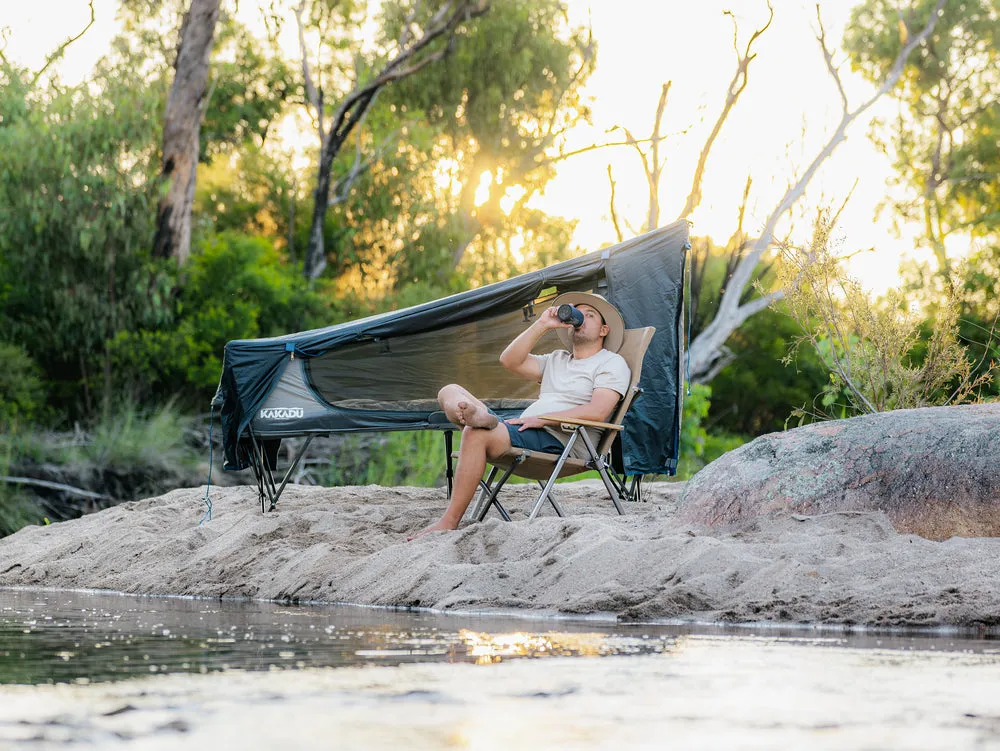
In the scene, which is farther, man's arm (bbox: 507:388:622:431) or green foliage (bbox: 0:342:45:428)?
green foliage (bbox: 0:342:45:428)

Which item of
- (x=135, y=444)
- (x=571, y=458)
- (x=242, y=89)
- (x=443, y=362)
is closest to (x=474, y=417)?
(x=571, y=458)

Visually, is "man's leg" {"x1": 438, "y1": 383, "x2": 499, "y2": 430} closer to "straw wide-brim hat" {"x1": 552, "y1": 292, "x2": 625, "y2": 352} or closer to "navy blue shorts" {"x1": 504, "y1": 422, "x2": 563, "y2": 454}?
"navy blue shorts" {"x1": 504, "y1": 422, "x2": 563, "y2": 454}

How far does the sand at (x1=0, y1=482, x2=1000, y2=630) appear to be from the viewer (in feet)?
12.8

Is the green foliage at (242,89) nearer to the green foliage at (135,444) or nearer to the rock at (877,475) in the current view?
the green foliage at (135,444)

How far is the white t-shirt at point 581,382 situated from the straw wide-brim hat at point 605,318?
164 mm

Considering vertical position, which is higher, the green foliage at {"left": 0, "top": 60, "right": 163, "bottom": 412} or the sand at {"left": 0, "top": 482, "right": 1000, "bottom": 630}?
the green foliage at {"left": 0, "top": 60, "right": 163, "bottom": 412}

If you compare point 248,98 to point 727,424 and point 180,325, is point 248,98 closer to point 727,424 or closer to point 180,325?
point 180,325

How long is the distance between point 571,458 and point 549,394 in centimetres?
47

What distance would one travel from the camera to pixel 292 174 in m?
20.9

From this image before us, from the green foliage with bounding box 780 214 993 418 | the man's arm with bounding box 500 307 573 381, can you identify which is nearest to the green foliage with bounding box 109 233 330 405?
the green foliage with bounding box 780 214 993 418

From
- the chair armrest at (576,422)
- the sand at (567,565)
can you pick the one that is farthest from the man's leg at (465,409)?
the sand at (567,565)

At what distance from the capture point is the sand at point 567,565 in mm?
3904

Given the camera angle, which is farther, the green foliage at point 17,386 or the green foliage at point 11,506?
the green foliage at point 17,386

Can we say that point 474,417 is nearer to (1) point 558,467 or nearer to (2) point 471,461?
(2) point 471,461
